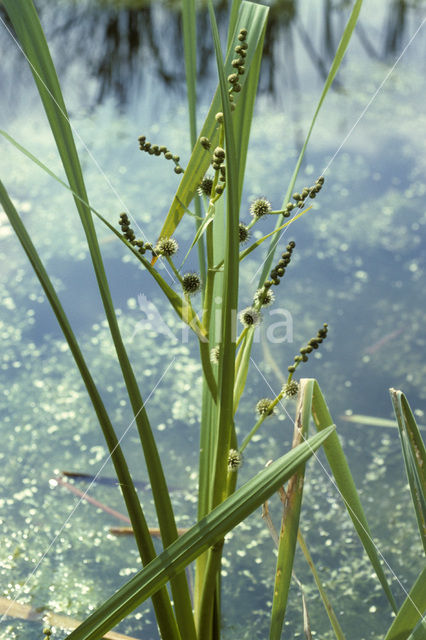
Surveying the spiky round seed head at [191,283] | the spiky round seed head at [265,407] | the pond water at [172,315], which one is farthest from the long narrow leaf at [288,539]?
the pond water at [172,315]

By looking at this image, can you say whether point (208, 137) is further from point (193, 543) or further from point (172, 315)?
point (172, 315)

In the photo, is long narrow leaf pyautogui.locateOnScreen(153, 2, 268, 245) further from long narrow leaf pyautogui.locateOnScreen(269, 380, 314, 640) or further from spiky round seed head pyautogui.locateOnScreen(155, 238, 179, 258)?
long narrow leaf pyautogui.locateOnScreen(269, 380, 314, 640)

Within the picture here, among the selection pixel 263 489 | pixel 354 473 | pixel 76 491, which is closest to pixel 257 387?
pixel 354 473

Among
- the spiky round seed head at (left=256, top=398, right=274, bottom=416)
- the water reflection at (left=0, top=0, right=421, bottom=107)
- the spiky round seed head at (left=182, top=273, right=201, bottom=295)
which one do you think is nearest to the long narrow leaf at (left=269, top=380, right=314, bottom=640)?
the spiky round seed head at (left=256, top=398, right=274, bottom=416)

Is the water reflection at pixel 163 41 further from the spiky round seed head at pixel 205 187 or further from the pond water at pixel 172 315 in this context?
the spiky round seed head at pixel 205 187

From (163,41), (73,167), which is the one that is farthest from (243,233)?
(163,41)

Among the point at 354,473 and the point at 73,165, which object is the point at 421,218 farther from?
the point at 73,165
